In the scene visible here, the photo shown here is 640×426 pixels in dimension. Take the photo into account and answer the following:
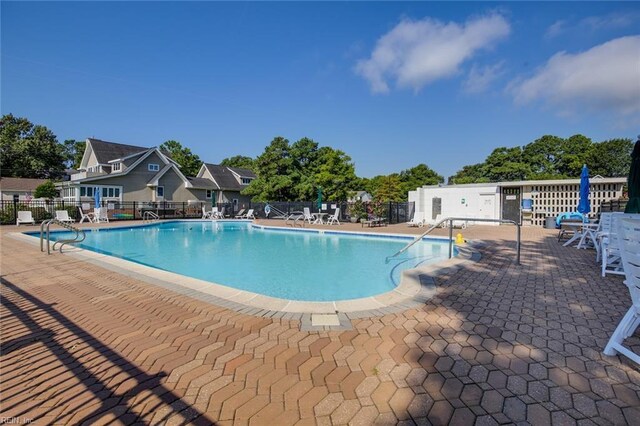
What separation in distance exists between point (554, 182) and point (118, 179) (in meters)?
30.2

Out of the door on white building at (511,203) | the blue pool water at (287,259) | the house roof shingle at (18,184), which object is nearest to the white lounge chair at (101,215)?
the blue pool water at (287,259)

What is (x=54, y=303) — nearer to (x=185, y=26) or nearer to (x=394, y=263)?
(x=394, y=263)

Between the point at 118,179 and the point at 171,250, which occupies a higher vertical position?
the point at 118,179

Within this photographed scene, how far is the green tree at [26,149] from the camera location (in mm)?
34719

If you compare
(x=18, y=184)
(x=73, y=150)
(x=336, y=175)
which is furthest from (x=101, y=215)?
(x=73, y=150)

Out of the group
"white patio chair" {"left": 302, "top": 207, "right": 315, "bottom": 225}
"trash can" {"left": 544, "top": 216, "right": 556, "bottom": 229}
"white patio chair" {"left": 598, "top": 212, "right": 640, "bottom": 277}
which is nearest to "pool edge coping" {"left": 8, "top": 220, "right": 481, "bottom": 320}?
"white patio chair" {"left": 598, "top": 212, "right": 640, "bottom": 277}

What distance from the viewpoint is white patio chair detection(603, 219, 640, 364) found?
82.9 inches

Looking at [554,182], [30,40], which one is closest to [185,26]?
[30,40]

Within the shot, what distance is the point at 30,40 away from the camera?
11.0 metres

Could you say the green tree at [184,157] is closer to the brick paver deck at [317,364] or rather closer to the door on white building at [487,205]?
the door on white building at [487,205]

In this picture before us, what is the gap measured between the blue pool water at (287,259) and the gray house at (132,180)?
11.0m

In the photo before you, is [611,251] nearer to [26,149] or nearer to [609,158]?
[609,158]

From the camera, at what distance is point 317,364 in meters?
2.23

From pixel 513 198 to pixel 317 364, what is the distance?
1875 centimetres
